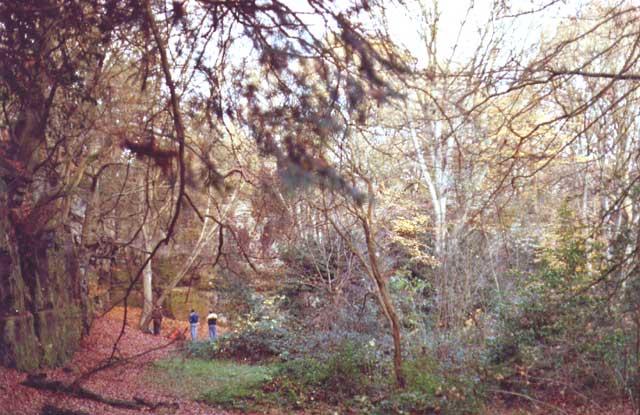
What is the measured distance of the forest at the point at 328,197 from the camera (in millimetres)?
3717

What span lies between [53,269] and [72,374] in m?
1.87

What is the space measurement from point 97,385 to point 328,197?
5.44 metres

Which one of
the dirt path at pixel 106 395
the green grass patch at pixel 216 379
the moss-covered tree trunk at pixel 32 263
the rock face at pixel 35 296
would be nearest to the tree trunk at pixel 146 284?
the dirt path at pixel 106 395

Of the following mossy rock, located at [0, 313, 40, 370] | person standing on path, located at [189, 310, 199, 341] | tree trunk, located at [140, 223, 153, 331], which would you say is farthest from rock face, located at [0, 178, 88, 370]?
person standing on path, located at [189, 310, 199, 341]

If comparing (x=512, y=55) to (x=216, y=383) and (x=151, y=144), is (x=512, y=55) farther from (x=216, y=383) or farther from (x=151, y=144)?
(x=216, y=383)

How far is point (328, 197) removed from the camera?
6434 mm

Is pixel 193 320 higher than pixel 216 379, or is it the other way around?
pixel 193 320

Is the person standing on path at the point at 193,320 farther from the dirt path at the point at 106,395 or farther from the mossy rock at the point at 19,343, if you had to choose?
the mossy rock at the point at 19,343

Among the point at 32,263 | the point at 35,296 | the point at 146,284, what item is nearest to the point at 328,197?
the point at 32,263

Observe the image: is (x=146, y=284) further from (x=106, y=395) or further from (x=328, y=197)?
(x=328, y=197)

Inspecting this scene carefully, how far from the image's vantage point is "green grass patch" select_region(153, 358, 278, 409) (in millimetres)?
8969

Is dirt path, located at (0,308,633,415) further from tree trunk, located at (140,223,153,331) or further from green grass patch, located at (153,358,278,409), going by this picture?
tree trunk, located at (140,223,153,331)

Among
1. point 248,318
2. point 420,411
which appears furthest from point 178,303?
point 420,411

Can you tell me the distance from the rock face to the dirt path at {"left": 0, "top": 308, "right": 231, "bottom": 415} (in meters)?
0.33
